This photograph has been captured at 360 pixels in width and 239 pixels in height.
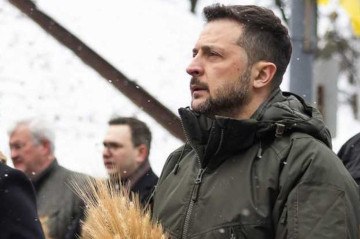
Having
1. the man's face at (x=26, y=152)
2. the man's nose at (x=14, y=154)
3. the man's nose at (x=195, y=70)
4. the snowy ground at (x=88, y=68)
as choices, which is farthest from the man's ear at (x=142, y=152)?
the man's nose at (x=195, y=70)

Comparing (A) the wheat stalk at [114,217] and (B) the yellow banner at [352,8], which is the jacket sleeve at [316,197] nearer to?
(A) the wheat stalk at [114,217]

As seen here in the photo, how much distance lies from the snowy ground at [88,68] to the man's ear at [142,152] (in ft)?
8.49

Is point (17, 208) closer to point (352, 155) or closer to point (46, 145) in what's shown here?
point (352, 155)

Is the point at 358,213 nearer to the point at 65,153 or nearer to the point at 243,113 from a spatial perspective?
the point at 243,113

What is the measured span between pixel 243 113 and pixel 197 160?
0.25 meters

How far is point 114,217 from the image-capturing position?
3652mm

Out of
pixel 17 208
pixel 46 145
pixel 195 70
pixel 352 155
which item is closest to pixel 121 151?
pixel 46 145

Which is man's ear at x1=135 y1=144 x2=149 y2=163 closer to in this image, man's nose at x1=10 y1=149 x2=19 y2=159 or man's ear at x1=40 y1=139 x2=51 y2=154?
A: man's ear at x1=40 y1=139 x2=51 y2=154

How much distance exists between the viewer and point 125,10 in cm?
1589

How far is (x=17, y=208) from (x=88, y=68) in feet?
28.1

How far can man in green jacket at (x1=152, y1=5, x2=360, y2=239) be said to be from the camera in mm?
3459

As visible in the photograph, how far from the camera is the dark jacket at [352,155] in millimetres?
4893

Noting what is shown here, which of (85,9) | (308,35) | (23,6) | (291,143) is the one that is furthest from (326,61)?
(85,9)

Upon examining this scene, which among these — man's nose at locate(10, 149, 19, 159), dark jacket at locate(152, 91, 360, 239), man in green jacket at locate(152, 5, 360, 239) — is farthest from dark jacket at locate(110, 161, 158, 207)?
dark jacket at locate(152, 91, 360, 239)
